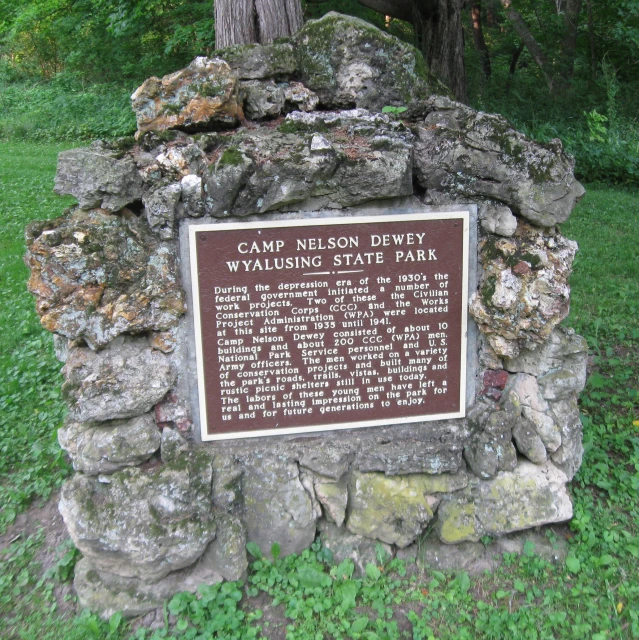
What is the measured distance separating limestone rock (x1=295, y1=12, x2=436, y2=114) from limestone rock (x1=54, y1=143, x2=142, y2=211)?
3.93 ft

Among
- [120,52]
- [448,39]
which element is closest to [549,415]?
[448,39]

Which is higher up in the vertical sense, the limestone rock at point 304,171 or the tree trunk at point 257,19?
the tree trunk at point 257,19

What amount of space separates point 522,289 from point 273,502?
1.72 meters

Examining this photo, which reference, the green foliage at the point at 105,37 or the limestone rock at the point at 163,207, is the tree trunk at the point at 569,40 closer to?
the green foliage at the point at 105,37

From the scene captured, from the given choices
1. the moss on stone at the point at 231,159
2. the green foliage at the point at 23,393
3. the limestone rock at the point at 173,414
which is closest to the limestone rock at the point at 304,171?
the moss on stone at the point at 231,159

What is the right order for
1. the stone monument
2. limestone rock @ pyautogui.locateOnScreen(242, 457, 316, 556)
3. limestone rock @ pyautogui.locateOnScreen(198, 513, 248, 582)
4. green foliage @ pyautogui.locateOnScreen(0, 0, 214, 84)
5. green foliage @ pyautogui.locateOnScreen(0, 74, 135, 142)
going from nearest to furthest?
the stone monument
limestone rock @ pyautogui.locateOnScreen(198, 513, 248, 582)
limestone rock @ pyautogui.locateOnScreen(242, 457, 316, 556)
green foliage @ pyautogui.locateOnScreen(0, 0, 214, 84)
green foliage @ pyautogui.locateOnScreen(0, 74, 135, 142)

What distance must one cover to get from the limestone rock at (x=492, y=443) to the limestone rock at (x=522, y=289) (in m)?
0.36

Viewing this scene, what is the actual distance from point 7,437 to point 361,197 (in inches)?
123

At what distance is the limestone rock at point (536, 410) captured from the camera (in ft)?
11.4

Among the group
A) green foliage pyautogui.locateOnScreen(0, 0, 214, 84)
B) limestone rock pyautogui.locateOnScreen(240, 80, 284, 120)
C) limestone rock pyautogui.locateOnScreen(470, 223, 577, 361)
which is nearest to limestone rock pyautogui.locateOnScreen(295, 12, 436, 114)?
limestone rock pyautogui.locateOnScreen(240, 80, 284, 120)

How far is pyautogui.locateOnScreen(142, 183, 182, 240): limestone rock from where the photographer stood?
3.05 m

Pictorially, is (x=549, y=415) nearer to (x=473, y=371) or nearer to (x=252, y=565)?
(x=473, y=371)

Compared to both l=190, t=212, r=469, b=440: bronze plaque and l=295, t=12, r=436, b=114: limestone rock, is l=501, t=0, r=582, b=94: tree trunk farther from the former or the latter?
l=190, t=212, r=469, b=440: bronze plaque

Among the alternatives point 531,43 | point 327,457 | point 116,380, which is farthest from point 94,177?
point 531,43
